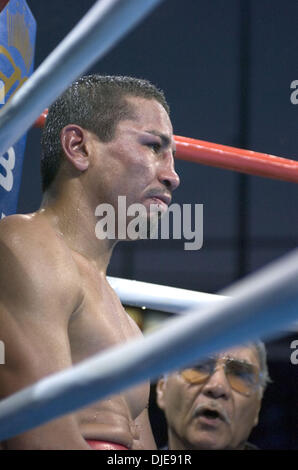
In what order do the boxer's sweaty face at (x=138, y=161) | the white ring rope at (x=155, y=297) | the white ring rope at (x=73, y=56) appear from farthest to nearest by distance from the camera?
the white ring rope at (x=155, y=297)
the boxer's sweaty face at (x=138, y=161)
the white ring rope at (x=73, y=56)

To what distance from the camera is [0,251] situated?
844 mm

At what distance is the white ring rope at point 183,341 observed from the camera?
1.16ft

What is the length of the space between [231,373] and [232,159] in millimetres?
588

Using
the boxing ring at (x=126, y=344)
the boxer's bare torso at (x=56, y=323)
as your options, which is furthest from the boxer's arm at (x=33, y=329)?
the boxing ring at (x=126, y=344)

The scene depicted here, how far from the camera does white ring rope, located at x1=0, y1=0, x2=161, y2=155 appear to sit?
0.57 meters

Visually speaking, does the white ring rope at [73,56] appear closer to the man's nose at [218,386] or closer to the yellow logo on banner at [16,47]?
the yellow logo on banner at [16,47]

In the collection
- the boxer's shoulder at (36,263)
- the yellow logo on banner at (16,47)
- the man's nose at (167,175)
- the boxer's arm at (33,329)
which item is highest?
the yellow logo on banner at (16,47)

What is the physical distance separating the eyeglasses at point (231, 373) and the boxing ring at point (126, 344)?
3.13 ft

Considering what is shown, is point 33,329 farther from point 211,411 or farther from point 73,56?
point 211,411

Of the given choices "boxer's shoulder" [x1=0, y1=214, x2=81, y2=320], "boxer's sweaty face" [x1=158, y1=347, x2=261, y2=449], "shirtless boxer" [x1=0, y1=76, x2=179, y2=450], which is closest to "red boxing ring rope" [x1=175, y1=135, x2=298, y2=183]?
"shirtless boxer" [x1=0, y1=76, x2=179, y2=450]

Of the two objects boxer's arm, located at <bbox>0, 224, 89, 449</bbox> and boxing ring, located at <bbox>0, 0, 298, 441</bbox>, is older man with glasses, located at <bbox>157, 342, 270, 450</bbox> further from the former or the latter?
boxing ring, located at <bbox>0, 0, 298, 441</bbox>

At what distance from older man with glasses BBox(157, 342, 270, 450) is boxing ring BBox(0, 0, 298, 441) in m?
0.98
